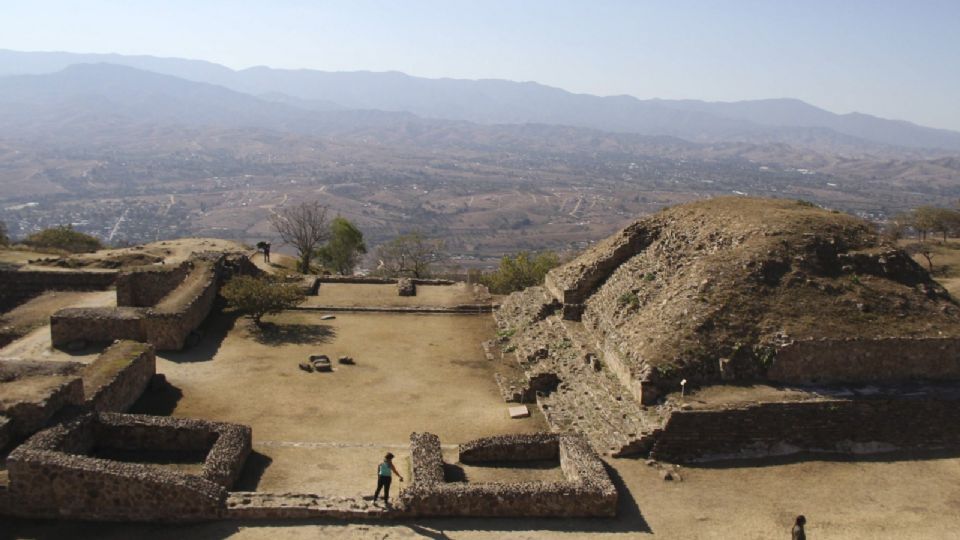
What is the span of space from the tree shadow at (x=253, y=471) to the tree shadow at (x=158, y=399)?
397 centimetres

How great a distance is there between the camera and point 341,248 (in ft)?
167

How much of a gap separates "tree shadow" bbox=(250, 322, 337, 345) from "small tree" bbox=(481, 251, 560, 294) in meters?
14.3

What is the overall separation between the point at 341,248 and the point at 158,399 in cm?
3149

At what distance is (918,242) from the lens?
1998 inches

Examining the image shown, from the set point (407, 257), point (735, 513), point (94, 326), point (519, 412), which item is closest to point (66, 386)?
point (94, 326)

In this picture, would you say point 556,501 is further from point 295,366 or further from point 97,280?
point 97,280

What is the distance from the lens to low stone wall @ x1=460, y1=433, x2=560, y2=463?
1681 cm

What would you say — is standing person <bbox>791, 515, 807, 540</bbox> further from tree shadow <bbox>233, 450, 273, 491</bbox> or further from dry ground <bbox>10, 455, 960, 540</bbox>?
tree shadow <bbox>233, 450, 273, 491</bbox>

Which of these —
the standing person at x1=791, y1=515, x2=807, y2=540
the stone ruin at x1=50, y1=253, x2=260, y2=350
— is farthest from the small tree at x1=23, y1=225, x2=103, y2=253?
the standing person at x1=791, y1=515, x2=807, y2=540

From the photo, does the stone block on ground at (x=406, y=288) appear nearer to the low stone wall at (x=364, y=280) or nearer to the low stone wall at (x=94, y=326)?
the low stone wall at (x=364, y=280)

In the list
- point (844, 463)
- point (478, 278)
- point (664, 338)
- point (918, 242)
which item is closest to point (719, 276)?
point (664, 338)

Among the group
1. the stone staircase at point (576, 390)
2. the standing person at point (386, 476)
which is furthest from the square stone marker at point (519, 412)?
the standing person at point (386, 476)

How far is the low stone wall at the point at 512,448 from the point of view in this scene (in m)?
16.8

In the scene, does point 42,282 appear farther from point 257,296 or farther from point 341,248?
point 341,248
